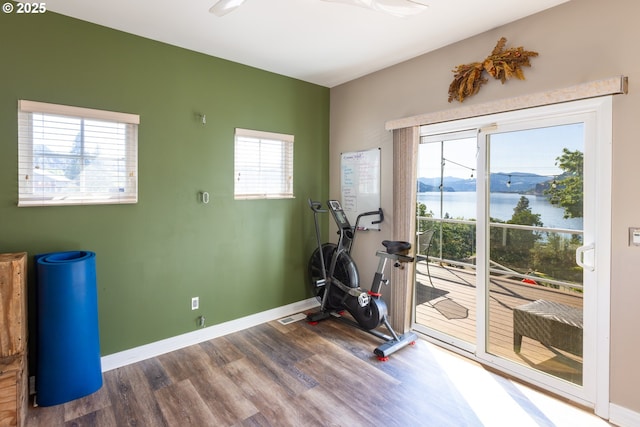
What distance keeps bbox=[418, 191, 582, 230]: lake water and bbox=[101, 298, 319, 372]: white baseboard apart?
197 cm

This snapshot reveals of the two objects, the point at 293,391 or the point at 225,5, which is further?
the point at 293,391

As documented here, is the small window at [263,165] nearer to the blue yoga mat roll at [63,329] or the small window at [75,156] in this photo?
the small window at [75,156]

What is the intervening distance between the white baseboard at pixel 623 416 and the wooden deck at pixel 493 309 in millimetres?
246

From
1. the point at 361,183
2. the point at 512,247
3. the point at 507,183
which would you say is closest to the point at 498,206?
the point at 507,183

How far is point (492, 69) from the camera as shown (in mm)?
2602

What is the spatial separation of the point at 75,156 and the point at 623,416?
4198 millimetres

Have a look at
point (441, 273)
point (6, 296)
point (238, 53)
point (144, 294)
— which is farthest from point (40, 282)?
point (441, 273)

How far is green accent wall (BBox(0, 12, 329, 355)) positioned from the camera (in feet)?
7.95

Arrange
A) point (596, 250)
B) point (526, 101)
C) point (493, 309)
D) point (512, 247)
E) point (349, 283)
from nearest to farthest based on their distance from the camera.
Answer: point (596, 250)
point (526, 101)
point (512, 247)
point (493, 309)
point (349, 283)

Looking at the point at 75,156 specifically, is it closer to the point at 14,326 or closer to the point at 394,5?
the point at 14,326

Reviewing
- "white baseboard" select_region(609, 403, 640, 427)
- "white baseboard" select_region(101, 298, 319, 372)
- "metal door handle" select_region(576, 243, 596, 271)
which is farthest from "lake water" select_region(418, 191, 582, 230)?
"white baseboard" select_region(101, 298, 319, 372)

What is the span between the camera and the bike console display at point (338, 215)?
12.0 ft

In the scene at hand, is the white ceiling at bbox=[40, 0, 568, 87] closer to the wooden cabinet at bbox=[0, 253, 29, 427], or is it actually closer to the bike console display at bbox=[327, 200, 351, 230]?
the bike console display at bbox=[327, 200, 351, 230]

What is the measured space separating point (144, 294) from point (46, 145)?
1.38 meters
